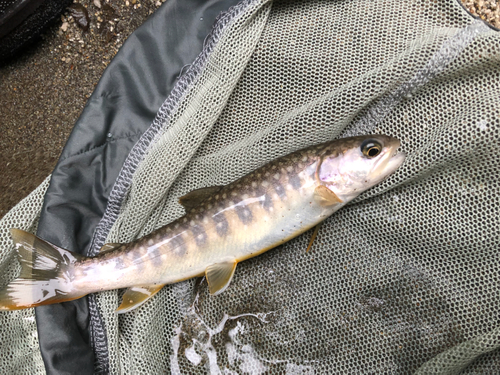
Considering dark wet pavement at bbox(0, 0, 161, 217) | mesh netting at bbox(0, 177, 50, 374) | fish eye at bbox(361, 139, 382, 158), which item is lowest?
mesh netting at bbox(0, 177, 50, 374)

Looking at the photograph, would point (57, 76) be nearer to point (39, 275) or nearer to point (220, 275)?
point (39, 275)

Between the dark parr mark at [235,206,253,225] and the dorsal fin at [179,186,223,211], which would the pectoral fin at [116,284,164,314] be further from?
the dark parr mark at [235,206,253,225]

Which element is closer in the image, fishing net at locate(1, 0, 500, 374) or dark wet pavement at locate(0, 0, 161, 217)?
fishing net at locate(1, 0, 500, 374)

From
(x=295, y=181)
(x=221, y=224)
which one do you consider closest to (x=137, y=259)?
(x=221, y=224)

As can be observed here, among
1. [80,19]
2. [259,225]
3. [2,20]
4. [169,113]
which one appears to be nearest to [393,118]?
[259,225]

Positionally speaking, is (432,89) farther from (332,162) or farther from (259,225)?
(259,225)

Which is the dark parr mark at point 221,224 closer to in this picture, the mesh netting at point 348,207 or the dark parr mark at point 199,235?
the dark parr mark at point 199,235

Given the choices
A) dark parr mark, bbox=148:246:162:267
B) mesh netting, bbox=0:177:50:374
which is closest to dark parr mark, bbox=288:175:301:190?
dark parr mark, bbox=148:246:162:267
